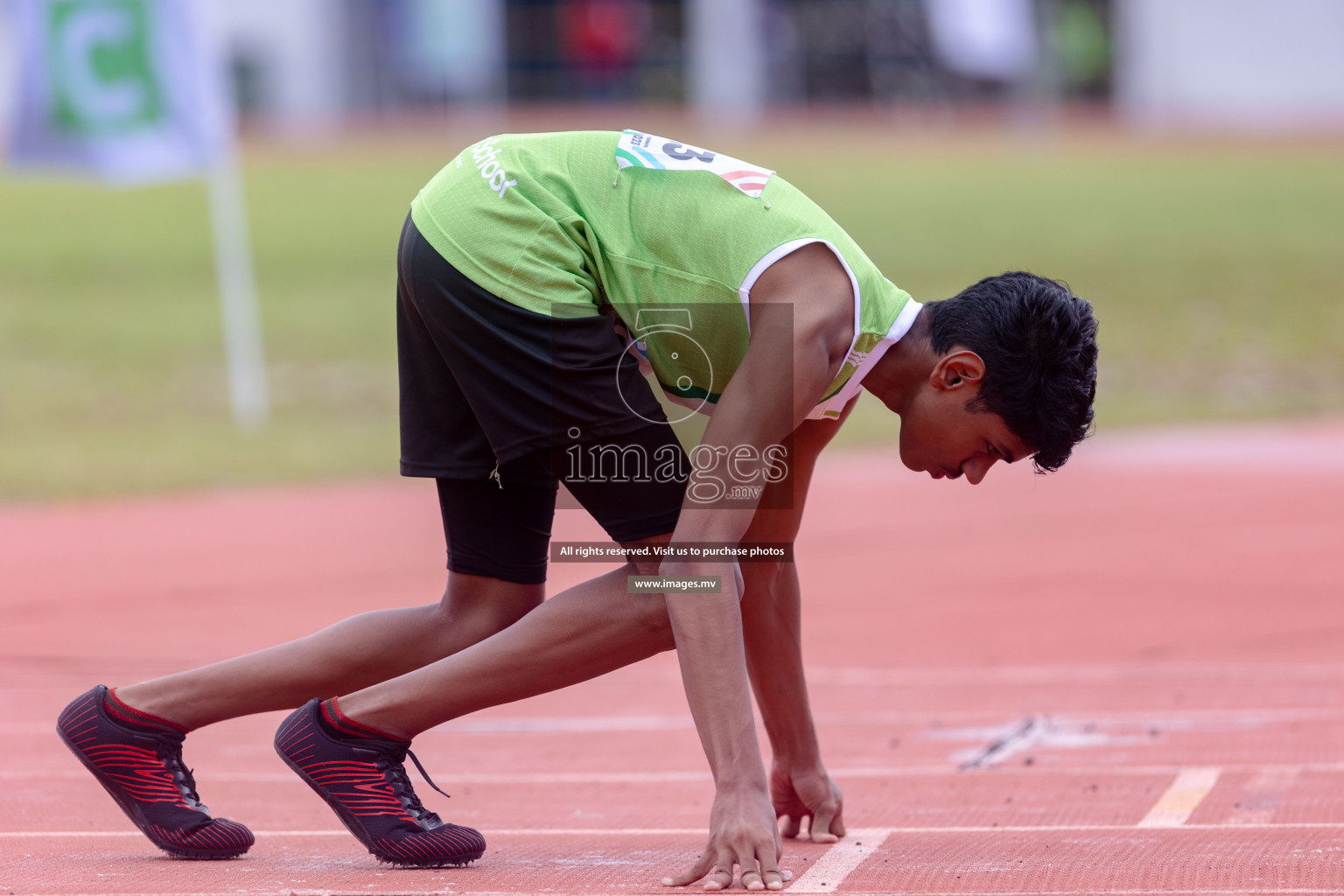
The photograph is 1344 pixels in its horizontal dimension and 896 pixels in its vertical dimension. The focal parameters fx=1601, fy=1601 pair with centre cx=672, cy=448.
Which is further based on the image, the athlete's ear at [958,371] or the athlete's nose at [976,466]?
the athlete's nose at [976,466]

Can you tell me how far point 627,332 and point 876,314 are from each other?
1.60ft

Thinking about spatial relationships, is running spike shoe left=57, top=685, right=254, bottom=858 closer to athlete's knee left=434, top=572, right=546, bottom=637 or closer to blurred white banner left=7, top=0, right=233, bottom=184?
athlete's knee left=434, top=572, right=546, bottom=637

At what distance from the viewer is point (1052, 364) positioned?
3051 millimetres

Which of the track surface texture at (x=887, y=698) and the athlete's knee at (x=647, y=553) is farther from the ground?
the athlete's knee at (x=647, y=553)

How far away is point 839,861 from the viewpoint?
325 centimetres

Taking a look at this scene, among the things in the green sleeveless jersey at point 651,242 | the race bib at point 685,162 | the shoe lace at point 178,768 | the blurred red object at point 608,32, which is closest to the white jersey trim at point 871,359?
the green sleeveless jersey at point 651,242

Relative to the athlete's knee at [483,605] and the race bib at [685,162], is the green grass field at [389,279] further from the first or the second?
the race bib at [685,162]

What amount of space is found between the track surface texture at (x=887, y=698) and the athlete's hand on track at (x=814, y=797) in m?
0.06

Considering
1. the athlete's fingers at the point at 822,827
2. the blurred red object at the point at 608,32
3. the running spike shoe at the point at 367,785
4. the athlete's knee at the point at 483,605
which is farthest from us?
the blurred red object at the point at 608,32

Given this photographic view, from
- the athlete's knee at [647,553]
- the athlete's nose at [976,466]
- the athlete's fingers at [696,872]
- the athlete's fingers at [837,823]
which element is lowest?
the athlete's fingers at [837,823]

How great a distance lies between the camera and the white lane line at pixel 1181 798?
3.60 meters

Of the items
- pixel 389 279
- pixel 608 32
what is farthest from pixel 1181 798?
pixel 608 32

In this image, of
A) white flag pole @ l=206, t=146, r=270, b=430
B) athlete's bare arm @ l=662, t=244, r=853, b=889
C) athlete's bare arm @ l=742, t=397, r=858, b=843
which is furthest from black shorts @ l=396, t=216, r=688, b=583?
white flag pole @ l=206, t=146, r=270, b=430

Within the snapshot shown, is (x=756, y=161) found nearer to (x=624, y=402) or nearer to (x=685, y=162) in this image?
(x=685, y=162)
